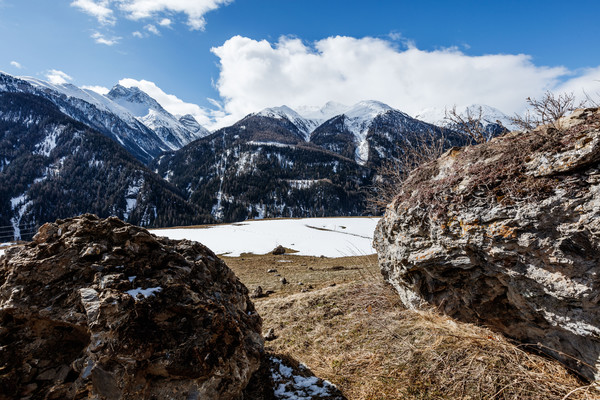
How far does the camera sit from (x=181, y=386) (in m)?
3.03

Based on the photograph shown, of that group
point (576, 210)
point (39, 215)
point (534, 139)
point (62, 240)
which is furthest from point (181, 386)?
point (39, 215)

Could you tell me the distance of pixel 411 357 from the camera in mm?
4508

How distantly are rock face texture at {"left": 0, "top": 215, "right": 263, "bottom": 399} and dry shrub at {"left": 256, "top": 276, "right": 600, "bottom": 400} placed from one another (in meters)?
1.87

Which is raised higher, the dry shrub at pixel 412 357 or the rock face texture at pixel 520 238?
the rock face texture at pixel 520 238

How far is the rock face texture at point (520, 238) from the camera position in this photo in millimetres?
3480

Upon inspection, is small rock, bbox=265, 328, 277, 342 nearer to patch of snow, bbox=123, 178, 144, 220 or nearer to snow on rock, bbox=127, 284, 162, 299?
snow on rock, bbox=127, 284, 162, 299

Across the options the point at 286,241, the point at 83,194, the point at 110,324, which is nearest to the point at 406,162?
the point at 110,324

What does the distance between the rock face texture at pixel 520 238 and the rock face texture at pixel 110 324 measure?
3822mm

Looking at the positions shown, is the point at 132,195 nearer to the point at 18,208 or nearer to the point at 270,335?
the point at 18,208

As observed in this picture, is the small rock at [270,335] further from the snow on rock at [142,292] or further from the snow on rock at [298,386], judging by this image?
the snow on rock at [142,292]

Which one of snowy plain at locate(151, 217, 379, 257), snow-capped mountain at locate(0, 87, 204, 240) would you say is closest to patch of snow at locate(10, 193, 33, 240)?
snow-capped mountain at locate(0, 87, 204, 240)

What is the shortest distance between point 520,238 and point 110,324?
5.48 meters

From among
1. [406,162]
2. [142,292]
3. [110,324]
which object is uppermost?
[406,162]

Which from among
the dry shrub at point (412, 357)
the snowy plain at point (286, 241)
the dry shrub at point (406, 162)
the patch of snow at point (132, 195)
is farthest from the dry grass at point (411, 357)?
the patch of snow at point (132, 195)
